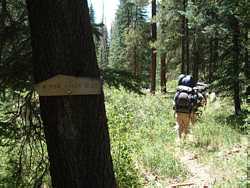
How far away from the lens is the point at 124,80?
513 cm

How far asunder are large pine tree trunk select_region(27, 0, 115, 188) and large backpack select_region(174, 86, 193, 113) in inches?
348

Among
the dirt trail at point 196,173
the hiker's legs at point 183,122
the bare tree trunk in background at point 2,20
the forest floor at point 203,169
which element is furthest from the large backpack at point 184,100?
the bare tree trunk in background at point 2,20

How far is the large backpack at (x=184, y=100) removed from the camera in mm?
11977

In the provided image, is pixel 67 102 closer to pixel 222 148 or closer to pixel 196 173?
pixel 196 173

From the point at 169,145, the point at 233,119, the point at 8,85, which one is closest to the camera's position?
the point at 8,85

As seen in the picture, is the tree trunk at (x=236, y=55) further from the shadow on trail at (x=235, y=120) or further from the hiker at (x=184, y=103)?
the hiker at (x=184, y=103)

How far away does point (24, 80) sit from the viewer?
199 inches

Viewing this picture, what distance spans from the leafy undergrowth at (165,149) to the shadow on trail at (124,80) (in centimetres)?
23

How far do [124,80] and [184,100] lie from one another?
704 centimetres

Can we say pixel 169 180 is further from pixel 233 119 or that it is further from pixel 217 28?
pixel 217 28

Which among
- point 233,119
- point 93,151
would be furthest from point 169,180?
point 233,119

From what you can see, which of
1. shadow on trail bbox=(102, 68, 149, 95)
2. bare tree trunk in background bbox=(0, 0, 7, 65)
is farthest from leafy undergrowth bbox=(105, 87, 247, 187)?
bare tree trunk in background bbox=(0, 0, 7, 65)

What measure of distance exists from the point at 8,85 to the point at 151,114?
12.5 metres

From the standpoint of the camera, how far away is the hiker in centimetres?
1200
